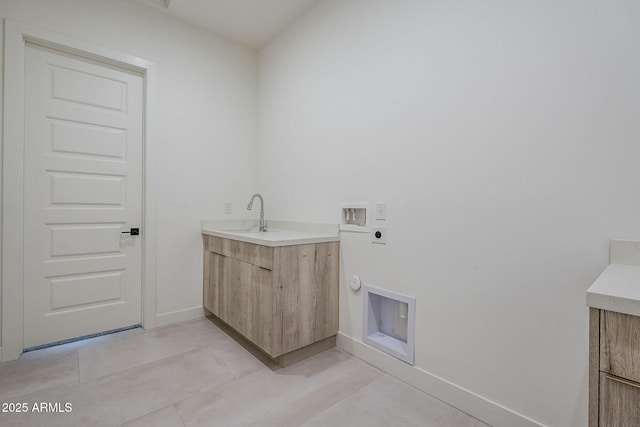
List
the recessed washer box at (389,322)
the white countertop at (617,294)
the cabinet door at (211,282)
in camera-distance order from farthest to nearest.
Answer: the cabinet door at (211,282) → the recessed washer box at (389,322) → the white countertop at (617,294)

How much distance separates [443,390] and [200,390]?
1358 mm

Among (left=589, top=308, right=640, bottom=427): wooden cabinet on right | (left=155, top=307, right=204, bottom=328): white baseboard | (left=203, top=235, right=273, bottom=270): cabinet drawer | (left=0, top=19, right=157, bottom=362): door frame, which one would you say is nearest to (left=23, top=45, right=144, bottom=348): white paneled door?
(left=0, top=19, right=157, bottom=362): door frame

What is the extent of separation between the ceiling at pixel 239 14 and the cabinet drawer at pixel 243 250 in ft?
6.47

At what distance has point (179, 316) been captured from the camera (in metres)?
2.65

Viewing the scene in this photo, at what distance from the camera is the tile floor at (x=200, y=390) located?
4.66ft

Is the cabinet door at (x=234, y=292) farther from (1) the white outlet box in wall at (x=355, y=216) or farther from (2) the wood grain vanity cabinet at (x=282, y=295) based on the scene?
(1) the white outlet box in wall at (x=355, y=216)

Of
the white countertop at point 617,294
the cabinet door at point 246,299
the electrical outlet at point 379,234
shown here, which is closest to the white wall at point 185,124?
the cabinet door at point 246,299

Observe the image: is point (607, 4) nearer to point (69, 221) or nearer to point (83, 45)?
point (83, 45)

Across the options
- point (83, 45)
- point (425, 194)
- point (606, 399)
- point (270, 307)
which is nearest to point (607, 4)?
point (425, 194)

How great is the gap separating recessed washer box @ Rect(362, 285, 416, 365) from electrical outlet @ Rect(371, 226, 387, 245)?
32 cm

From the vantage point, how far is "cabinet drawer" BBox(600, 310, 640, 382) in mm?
687

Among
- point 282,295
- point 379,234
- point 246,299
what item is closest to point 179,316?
point 246,299

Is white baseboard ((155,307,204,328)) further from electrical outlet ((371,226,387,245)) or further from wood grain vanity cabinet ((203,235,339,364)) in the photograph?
electrical outlet ((371,226,387,245))

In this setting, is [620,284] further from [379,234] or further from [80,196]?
[80,196]
